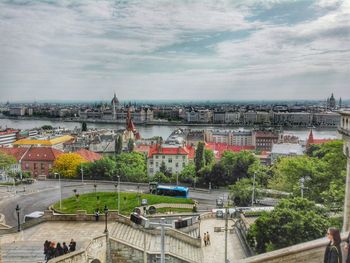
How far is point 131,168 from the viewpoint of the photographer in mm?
20406

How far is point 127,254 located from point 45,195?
1018 centimetres

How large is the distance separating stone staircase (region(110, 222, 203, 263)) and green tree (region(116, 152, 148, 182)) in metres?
11.5

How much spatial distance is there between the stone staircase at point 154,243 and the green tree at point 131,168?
11.5 m

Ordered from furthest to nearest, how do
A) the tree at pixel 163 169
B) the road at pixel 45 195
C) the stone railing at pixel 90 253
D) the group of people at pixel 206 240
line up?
1. the tree at pixel 163 169
2. the road at pixel 45 195
3. the group of people at pixel 206 240
4. the stone railing at pixel 90 253

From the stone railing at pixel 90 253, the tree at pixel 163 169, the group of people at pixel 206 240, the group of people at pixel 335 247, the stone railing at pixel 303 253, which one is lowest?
the tree at pixel 163 169

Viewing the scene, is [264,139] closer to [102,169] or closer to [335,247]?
[102,169]

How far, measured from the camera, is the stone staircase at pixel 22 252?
20.6ft

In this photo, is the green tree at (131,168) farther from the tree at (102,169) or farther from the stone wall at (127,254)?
the stone wall at (127,254)

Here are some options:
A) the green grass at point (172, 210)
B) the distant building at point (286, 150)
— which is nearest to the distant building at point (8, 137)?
the distant building at point (286, 150)

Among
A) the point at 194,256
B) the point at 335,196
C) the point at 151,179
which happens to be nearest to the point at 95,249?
the point at 194,256

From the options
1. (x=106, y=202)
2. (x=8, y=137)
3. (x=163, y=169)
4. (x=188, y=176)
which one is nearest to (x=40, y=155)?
(x=163, y=169)

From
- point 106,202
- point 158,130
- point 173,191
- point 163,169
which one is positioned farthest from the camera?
point 158,130

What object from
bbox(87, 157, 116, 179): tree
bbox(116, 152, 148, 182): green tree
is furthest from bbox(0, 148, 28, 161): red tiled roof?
bbox(87, 157, 116, 179): tree

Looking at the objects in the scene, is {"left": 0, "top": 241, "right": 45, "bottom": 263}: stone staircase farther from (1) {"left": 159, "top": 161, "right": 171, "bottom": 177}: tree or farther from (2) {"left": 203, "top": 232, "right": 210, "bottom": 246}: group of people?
(1) {"left": 159, "top": 161, "right": 171, "bottom": 177}: tree
